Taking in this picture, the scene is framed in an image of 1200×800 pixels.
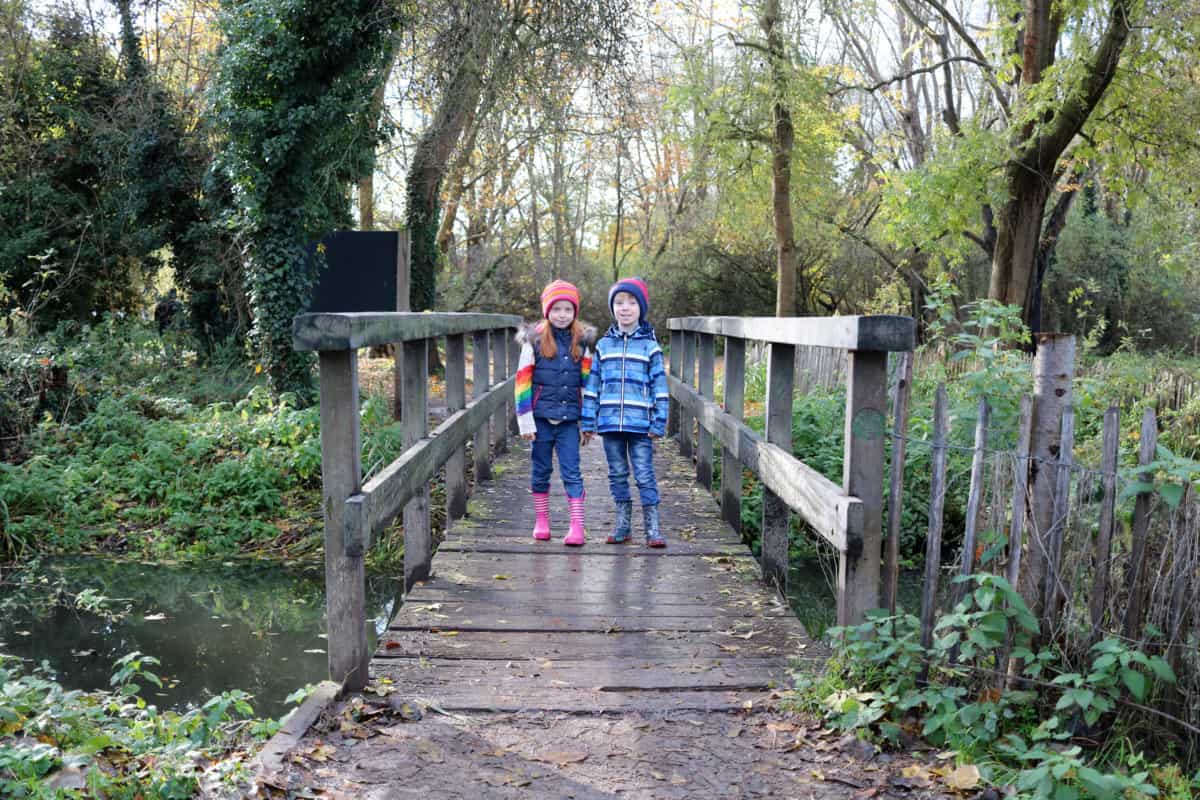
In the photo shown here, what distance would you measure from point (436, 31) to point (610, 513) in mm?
6290

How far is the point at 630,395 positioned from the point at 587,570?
1.07 metres

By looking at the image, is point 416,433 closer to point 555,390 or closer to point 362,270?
point 555,390

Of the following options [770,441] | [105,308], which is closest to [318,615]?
[770,441]

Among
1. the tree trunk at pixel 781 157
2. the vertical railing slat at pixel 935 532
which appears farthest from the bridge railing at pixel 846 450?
the tree trunk at pixel 781 157

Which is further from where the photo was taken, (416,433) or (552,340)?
(552,340)

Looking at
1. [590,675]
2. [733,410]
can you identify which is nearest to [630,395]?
[733,410]

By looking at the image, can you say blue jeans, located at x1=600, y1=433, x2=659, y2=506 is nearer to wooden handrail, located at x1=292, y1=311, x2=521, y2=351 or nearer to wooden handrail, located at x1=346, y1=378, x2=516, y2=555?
wooden handrail, located at x1=346, y1=378, x2=516, y2=555

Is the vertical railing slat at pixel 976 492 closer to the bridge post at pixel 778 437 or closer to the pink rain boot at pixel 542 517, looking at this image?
the bridge post at pixel 778 437

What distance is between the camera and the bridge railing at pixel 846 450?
11.3ft

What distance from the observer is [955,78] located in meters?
27.5

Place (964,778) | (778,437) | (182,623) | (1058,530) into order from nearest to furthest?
1. (964,778)
2. (1058,530)
3. (778,437)
4. (182,623)

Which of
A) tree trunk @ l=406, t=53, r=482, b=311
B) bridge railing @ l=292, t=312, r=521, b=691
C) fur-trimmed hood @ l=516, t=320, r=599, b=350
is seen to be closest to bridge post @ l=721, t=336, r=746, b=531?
fur-trimmed hood @ l=516, t=320, r=599, b=350

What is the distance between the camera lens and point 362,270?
11922 mm

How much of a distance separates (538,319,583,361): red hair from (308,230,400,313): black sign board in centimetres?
643
